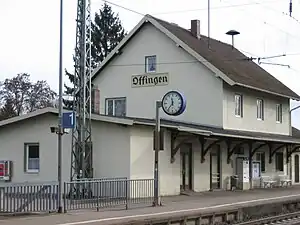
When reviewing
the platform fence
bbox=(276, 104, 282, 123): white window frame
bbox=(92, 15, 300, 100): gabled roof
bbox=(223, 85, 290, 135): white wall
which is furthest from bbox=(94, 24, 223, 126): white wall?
the platform fence

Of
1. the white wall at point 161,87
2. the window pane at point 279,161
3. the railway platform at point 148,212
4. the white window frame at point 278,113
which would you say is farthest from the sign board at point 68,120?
the white window frame at point 278,113

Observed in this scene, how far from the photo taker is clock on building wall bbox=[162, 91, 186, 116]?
25609 mm

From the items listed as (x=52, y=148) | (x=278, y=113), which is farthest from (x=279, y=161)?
(x=52, y=148)

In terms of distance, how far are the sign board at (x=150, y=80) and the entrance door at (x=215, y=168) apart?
525 cm

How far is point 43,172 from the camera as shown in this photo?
90.7 feet

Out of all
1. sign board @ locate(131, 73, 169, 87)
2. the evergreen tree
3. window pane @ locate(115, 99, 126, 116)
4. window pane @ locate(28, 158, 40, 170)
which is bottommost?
window pane @ locate(28, 158, 40, 170)

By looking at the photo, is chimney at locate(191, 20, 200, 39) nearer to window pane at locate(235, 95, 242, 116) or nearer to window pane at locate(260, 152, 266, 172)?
window pane at locate(235, 95, 242, 116)

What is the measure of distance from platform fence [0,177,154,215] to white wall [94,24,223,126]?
1136 centimetres

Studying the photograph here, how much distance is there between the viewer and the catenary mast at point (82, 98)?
24.6m

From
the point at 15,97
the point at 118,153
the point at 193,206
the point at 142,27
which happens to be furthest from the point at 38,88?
the point at 193,206

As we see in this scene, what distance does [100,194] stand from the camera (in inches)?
829

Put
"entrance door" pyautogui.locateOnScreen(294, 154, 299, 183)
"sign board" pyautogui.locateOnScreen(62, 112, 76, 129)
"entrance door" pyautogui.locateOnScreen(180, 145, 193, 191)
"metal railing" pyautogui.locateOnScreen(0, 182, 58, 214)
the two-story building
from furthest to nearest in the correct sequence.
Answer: "entrance door" pyautogui.locateOnScreen(294, 154, 299, 183)
"entrance door" pyautogui.locateOnScreen(180, 145, 193, 191)
the two-story building
"sign board" pyautogui.locateOnScreen(62, 112, 76, 129)
"metal railing" pyautogui.locateOnScreen(0, 182, 58, 214)

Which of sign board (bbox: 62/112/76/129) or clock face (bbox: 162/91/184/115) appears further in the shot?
clock face (bbox: 162/91/184/115)

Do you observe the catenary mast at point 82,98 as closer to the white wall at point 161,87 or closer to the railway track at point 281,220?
the railway track at point 281,220
